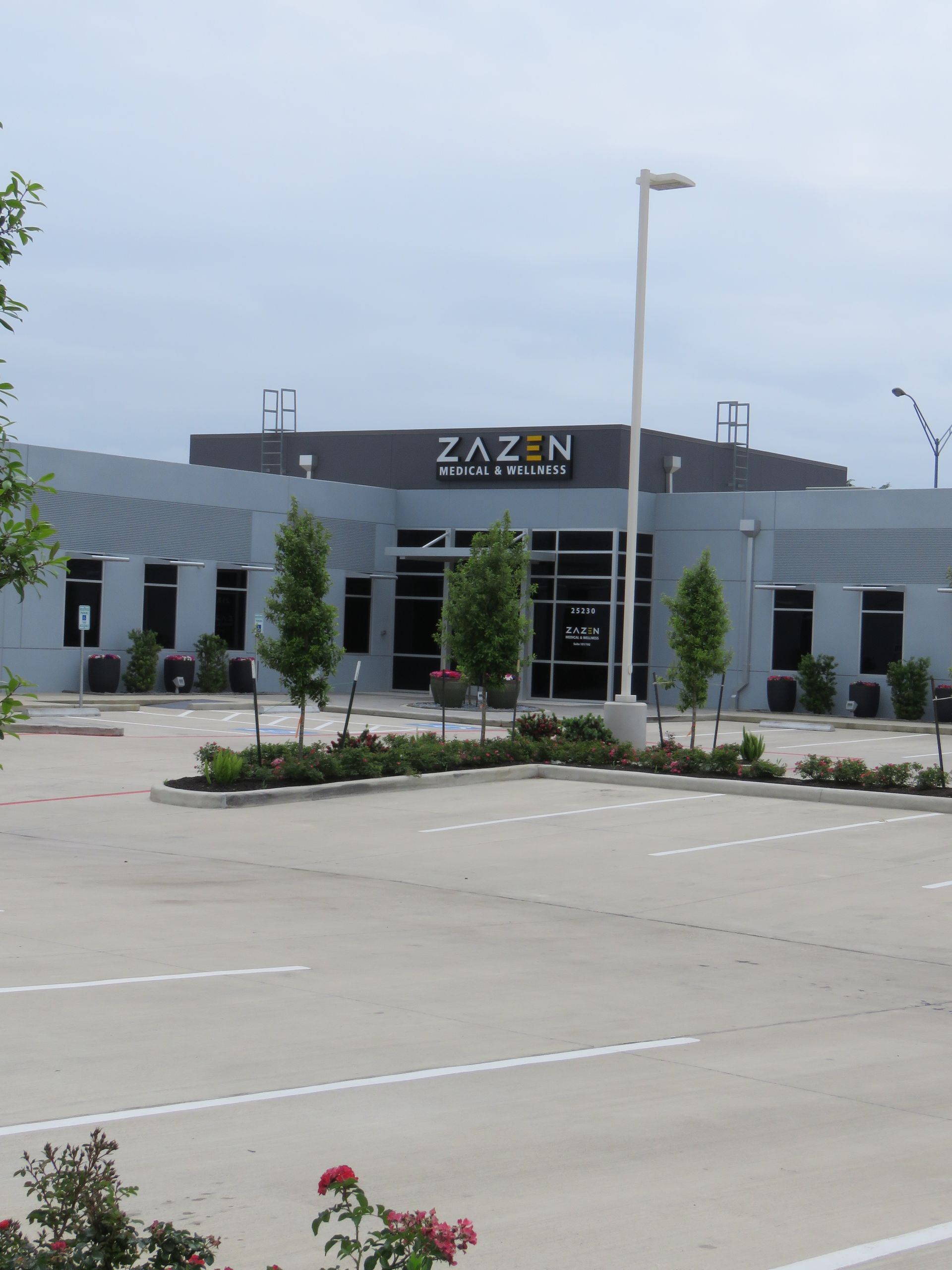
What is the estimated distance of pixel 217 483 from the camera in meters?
35.8

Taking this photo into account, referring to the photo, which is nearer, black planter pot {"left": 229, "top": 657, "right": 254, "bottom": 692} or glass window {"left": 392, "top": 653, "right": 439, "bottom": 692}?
black planter pot {"left": 229, "top": 657, "right": 254, "bottom": 692}

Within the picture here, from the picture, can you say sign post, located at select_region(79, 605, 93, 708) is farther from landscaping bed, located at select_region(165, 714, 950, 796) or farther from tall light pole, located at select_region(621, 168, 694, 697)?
tall light pole, located at select_region(621, 168, 694, 697)

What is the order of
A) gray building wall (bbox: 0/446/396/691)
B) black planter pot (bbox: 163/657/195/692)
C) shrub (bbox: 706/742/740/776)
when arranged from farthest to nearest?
black planter pot (bbox: 163/657/195/692) < gray building wall (bbox: 0/446/396/691) < shrub (bbox: 706/742/740/776)

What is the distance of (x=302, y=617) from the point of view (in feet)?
64.4

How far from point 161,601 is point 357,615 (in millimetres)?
6644

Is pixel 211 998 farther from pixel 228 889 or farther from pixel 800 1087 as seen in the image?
pixel 228 889

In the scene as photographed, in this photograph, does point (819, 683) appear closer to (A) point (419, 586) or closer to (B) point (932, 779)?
(A) point (419, 586)

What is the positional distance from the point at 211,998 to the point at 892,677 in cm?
2757

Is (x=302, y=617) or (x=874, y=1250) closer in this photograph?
(x=874, y=1250)

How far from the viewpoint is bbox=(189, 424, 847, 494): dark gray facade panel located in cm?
3716

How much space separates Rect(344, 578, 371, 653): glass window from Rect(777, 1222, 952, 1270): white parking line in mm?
34845

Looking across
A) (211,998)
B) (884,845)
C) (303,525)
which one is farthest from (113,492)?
(211,998)

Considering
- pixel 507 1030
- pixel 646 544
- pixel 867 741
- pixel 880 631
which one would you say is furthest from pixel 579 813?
pixel 646 544

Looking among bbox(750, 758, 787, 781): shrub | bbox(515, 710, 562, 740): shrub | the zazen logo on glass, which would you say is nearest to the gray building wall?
the zazen logo on glass
